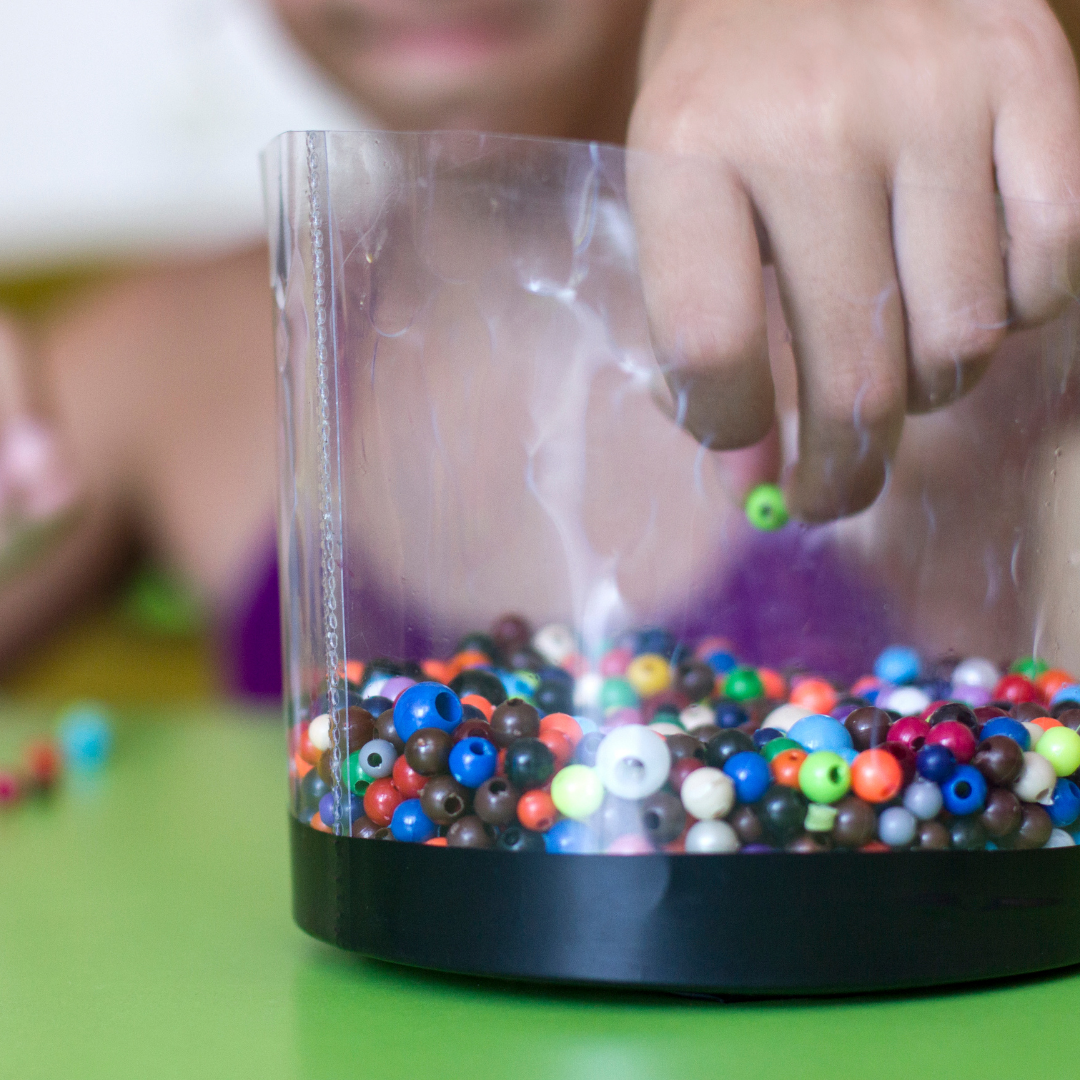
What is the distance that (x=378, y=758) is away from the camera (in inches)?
15.1

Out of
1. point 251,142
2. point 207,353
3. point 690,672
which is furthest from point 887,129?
point 251,142

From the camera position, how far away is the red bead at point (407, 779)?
1.22ft

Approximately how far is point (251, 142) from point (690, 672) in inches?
80.8

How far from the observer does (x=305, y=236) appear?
398 mm

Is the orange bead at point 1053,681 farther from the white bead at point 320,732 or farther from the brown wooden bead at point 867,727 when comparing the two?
the white bead at point 320,732

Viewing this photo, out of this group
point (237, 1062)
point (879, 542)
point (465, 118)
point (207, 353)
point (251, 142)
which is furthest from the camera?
point (251, 142)

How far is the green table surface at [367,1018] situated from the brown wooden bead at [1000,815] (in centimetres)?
5

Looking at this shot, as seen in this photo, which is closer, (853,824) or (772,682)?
(853,824)

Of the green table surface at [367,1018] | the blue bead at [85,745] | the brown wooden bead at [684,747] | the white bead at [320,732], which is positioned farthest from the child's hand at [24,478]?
the brown wooden bead at [684,747]

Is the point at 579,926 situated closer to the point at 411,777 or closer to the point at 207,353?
the point at 411,777

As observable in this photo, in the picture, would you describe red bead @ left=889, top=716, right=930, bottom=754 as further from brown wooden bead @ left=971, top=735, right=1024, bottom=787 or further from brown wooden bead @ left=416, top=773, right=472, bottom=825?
brown wooden bead @ left=416, top=773, right=472, bottom=825

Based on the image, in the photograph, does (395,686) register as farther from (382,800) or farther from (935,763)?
(935,763)

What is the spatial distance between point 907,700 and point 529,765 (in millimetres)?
148

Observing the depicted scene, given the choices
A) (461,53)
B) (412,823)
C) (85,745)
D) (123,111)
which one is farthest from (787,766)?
(123,111)
